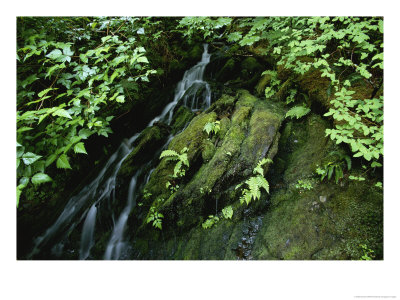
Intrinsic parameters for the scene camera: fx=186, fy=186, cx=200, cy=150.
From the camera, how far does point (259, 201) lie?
304 centimetres

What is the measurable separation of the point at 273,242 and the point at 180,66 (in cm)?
548

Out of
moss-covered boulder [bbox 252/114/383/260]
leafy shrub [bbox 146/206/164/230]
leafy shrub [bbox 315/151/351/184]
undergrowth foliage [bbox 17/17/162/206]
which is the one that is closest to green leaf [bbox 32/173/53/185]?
undergrowth foliage [bbox 17/17/162/206]

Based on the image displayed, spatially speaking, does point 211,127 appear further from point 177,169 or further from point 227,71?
point 227,71

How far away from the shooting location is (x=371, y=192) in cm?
257

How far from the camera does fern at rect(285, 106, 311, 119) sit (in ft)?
11.7

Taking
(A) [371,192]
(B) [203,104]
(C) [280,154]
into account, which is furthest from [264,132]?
(B) [203,104]

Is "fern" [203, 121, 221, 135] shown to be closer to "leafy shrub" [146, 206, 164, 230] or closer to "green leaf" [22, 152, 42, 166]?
"leafy shrub" [146, 206, 164, 230]

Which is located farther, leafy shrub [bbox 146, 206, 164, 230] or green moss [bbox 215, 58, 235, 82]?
green moss [bbox 215, 58, 235, 82]

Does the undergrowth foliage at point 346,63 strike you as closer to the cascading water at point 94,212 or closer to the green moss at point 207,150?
the green moss at point 207,150

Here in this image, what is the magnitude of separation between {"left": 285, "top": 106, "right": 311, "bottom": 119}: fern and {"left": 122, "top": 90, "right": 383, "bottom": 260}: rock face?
6.4 inches

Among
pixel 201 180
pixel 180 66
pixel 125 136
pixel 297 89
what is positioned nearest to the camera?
pixel 201 180

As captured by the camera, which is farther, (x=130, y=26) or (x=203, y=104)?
(x=203, y=104)

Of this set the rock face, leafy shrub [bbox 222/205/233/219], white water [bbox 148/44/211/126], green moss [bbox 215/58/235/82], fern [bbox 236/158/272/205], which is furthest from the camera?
green moss [bbox 215/58/235/82]
